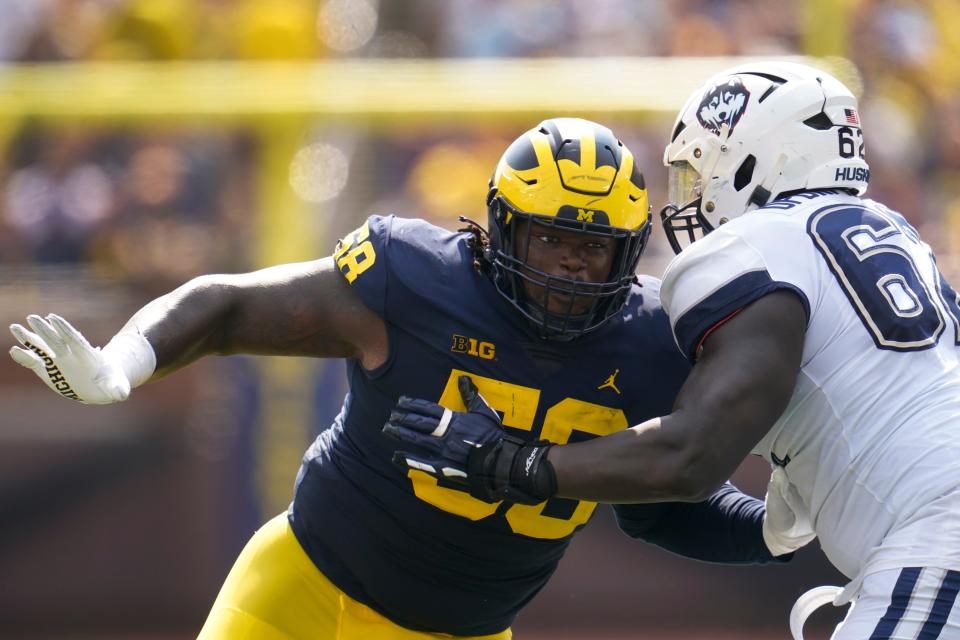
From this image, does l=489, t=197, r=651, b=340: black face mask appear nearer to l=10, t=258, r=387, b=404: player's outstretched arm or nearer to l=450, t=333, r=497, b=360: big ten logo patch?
l=450, t=333, r=497, b=360: big ten logo patch

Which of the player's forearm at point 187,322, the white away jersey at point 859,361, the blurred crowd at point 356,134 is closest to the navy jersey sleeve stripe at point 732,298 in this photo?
the white away jersey at point 859,361

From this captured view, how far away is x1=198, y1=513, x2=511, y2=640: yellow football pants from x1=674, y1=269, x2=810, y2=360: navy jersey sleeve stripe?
3.49 feet

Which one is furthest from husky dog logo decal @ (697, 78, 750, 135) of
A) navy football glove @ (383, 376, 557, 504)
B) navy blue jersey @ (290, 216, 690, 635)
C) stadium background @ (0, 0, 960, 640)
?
stadium background @ (0, 0, 960, 640)

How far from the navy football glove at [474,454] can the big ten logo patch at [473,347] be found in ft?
0.89

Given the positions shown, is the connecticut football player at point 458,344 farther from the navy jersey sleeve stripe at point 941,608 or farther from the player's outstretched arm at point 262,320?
the navy jersey sleeve stripe at point 941,608

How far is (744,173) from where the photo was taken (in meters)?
2.76

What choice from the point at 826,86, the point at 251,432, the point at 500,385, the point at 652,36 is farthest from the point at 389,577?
the point at 652,36

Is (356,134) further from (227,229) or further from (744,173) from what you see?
(744,173)

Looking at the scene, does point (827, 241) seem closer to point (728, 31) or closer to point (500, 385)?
point (500, 385)

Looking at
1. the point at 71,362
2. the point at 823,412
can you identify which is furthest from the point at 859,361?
the point at 71,362

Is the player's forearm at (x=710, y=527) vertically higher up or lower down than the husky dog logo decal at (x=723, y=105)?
lower down

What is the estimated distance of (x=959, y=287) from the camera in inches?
231

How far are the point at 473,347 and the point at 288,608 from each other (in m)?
0.78

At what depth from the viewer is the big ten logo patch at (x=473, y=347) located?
286 centimetres
